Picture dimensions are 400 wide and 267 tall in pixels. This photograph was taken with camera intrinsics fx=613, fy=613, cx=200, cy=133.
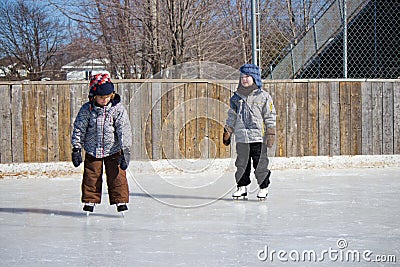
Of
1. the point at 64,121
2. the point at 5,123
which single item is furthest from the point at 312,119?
the point at 5,123

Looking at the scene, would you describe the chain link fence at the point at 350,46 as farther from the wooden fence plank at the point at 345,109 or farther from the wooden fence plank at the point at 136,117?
the wooden fence plank at the point at 136,117

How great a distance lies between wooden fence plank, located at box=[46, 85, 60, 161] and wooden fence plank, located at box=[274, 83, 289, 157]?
276 centimetres

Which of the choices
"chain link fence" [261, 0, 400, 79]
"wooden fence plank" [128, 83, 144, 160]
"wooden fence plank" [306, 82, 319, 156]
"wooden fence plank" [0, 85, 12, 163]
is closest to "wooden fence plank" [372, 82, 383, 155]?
"chain link fence" [261, 0, 400, 79]

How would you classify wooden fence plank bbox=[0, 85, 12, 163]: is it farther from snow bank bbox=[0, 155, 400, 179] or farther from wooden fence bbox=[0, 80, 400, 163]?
snow bank bbox=[0, 155, 400, 179]

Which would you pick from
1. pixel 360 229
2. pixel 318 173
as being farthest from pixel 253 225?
pixel 318 173

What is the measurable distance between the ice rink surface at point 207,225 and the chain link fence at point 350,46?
234 cm

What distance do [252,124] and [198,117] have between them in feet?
8.59

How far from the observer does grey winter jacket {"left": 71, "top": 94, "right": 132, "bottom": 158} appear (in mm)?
4621

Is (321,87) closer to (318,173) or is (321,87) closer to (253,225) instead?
(318,173)

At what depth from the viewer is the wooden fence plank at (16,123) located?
7.39 meters

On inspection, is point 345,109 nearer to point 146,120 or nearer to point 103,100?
point 146,120

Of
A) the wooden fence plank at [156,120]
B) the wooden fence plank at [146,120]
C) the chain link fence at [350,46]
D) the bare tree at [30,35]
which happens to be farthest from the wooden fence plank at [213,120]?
the bare tree at [30,35]

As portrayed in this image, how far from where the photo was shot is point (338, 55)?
8594 mm

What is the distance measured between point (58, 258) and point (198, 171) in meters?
4.35
